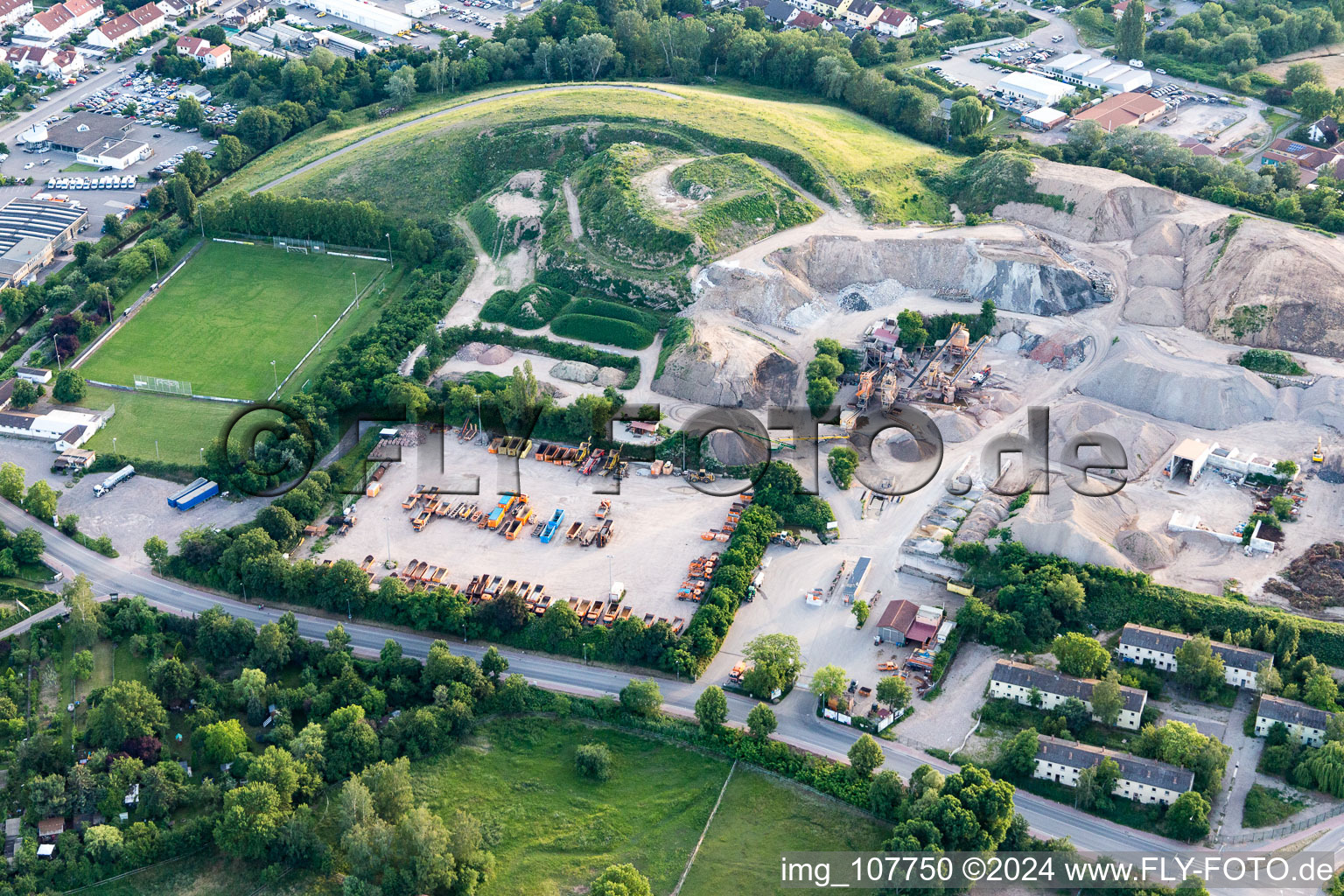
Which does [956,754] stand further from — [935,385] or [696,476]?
[935,385]

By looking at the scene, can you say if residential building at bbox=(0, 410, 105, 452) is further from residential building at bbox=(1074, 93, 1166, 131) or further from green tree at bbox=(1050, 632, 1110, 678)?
residential building at bbox=(1074, 93, 1166, 131)

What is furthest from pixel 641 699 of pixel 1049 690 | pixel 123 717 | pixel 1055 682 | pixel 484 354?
pixel 484 354

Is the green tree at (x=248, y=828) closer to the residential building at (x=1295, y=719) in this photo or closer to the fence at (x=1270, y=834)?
the fence at (x=1270, y=834)

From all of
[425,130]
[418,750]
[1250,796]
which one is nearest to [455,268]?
[425,130]

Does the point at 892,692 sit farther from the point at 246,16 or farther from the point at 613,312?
the point at 246,16

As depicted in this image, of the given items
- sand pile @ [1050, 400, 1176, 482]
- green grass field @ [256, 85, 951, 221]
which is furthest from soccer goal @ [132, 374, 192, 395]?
sand pile @ [1050, 400, 1176, 482]

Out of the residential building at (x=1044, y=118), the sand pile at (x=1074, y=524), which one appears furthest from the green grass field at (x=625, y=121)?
the sand pile at (x=1074, y=524)
